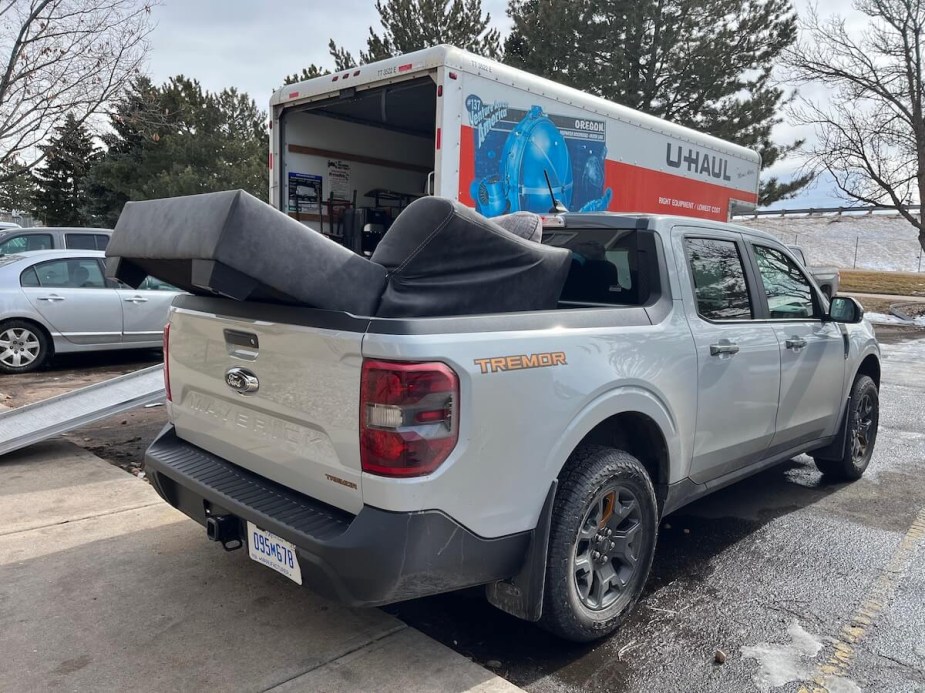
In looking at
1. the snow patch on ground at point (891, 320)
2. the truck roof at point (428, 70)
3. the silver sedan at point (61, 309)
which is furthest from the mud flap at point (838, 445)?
the snow patch on ground at point (891, 320)

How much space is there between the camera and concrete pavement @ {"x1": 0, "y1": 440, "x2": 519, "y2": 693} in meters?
2.70

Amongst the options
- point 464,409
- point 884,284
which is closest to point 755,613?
point 464,409

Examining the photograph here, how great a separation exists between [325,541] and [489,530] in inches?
23.2

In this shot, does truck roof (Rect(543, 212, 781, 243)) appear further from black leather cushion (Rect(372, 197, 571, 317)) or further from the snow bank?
the snow bank

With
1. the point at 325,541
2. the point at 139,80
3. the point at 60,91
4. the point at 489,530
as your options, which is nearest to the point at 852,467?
the point at 489,530

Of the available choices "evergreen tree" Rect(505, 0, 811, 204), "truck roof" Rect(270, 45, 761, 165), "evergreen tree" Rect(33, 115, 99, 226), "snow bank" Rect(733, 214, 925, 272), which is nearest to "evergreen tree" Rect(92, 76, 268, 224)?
"evergreen tree" Rect(33, 115, 99, 226)

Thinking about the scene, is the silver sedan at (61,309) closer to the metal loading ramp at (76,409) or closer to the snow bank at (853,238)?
the metal loading ramp at (76,409)

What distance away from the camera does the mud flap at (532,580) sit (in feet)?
8.78

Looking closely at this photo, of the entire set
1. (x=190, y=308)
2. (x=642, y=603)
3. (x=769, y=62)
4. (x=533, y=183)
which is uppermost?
(x=769, y=62)

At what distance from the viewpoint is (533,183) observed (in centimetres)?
729

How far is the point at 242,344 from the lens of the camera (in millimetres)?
2881

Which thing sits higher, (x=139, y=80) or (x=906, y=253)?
(x=139, y=80)

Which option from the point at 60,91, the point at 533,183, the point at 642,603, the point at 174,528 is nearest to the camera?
the point at 642,603

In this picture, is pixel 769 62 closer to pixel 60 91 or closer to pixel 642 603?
pixel 60 91
